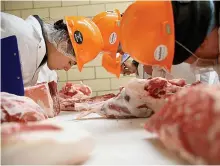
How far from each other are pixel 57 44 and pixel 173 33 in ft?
3.70

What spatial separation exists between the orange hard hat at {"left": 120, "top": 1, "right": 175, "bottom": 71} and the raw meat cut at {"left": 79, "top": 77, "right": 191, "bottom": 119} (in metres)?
0.08

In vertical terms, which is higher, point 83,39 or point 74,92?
point 83,39

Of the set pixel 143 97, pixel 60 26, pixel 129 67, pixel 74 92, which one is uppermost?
pixel 60 26

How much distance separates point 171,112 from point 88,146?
195 millimetres

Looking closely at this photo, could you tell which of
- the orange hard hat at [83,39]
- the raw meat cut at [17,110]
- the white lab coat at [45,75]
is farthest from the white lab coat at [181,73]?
the raw meat cut at [17,110]

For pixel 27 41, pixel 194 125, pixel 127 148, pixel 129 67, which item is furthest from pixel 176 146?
pixel 129 67

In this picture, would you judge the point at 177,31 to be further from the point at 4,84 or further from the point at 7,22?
the point at 7,22

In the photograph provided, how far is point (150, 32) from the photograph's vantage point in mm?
1282

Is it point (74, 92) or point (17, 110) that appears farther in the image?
point (74, 92)

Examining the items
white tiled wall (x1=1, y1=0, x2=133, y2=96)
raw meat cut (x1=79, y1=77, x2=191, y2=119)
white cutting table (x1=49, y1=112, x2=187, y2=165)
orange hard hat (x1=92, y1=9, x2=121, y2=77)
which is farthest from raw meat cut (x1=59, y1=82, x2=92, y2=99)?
white cutting table (x1=49, y1=112, x2=187, y2=165)

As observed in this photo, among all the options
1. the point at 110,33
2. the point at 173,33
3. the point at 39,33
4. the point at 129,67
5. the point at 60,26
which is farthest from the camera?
the point at 129,67

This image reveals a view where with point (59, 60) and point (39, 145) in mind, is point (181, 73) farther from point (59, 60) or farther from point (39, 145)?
point (39, 145)

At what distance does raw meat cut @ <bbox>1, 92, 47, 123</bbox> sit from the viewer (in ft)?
2.99

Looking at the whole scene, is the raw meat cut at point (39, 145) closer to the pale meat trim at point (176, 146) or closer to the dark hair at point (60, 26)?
the pale meat trim at point (176, 146)
